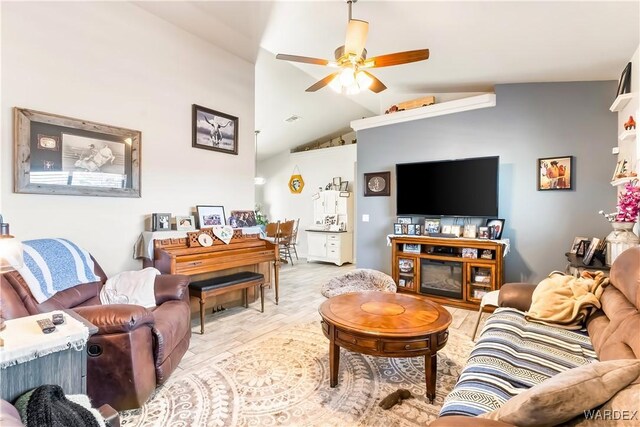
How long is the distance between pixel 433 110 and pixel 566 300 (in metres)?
2.94

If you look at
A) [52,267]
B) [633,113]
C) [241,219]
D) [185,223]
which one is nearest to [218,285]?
[185,223]

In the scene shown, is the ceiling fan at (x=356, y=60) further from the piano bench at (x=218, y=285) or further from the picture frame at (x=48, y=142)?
the piano bench at (x=218, y=285)

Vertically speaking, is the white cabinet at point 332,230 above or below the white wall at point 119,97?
below

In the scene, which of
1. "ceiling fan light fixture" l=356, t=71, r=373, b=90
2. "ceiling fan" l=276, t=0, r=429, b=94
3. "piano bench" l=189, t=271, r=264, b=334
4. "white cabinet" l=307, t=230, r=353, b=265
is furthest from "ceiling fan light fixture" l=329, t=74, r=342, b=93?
"white cabinet" l=307, t=230, r=353, b=265

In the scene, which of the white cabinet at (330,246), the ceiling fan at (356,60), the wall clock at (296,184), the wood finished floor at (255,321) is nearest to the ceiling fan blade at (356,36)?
the ceiling fan at (356,60)

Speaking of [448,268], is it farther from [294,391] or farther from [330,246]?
[330,246]

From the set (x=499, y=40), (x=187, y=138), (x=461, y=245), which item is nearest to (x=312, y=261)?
(x=461, y=245)

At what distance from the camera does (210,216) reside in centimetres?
351

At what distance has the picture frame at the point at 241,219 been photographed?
3.73m

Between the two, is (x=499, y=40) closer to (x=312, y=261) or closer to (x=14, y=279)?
(x=14, y=279)

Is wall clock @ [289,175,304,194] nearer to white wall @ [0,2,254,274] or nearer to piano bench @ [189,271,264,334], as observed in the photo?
white wall @ [0,2,254,274]

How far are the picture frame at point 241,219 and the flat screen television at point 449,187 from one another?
213cm

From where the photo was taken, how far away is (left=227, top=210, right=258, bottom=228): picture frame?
3730 millimetres

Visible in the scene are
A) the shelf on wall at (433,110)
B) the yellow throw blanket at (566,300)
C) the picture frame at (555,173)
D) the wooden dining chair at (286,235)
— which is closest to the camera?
the yellow throw blanket at (566,300)
